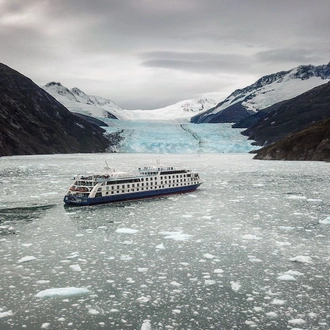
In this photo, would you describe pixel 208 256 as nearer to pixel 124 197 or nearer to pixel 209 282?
pixel 209 282

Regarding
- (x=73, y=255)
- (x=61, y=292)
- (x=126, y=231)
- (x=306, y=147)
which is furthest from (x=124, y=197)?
(x=306, y=147)

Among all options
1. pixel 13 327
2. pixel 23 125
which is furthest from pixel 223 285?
pixel 23 125

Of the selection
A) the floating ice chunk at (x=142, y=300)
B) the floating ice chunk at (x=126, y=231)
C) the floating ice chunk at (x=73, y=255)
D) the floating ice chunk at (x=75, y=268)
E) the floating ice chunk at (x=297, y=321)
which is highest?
the floating ice chunk at (x=142, y=300)

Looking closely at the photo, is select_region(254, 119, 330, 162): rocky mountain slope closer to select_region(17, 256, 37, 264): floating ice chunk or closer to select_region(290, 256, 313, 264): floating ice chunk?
select_region(290, 256, 313, 264): floating ice chunk

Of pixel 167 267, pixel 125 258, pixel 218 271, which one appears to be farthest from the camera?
pixel 125 258

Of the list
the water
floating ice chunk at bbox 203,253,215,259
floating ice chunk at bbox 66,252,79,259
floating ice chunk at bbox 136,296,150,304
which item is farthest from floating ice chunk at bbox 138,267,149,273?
floating ice chunk at bbox 66,252,79,259

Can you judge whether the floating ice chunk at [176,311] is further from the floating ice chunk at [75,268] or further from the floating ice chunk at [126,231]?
the floating ice chunk at [126,231]

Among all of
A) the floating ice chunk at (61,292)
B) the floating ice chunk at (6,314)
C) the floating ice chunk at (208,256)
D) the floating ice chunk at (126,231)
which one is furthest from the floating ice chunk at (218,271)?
the floating ice chunk at (126,231)
